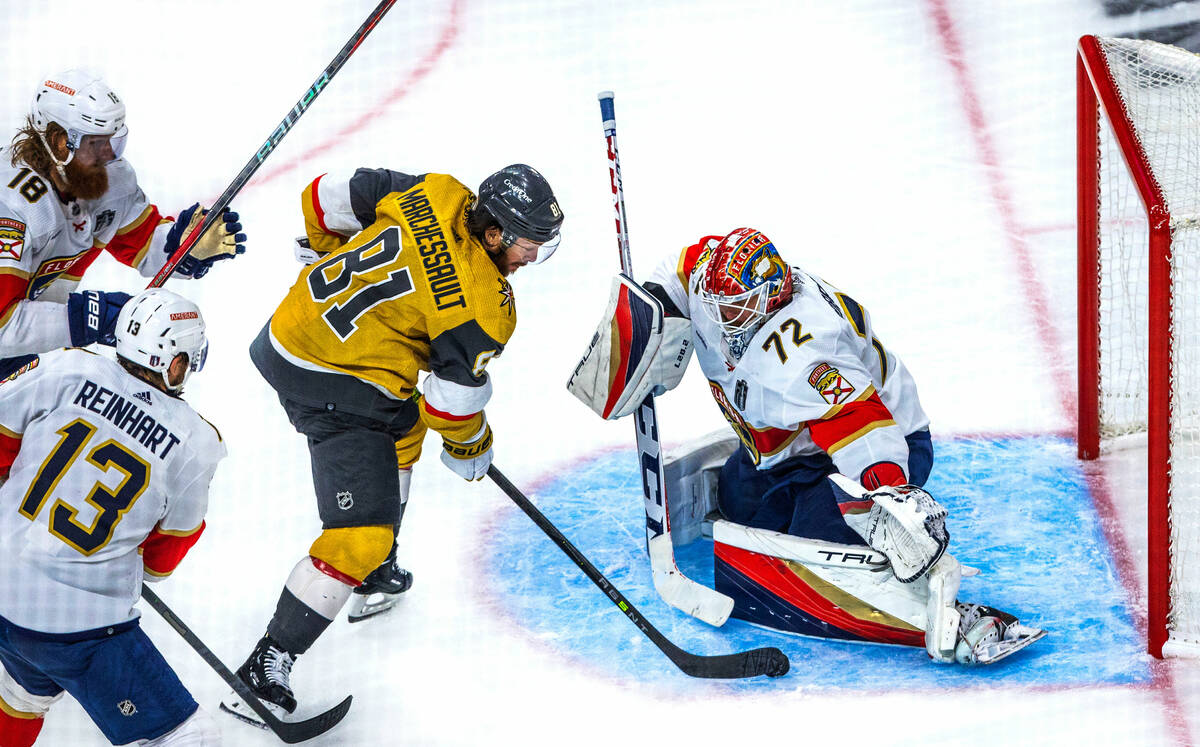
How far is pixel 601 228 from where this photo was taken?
201 inches

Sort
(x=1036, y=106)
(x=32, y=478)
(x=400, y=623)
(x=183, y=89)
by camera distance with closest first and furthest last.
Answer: (x=32, y=478)
(x=400, y=623)
(x=1036, y=106)
(x=183, y=89)

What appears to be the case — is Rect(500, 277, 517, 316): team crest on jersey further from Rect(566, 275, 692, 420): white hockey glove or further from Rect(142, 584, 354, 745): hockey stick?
Rect(142, 584, 354, 745): hockey stick

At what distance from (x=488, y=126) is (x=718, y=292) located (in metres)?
2.92

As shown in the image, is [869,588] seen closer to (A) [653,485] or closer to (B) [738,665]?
(B) [738,665]

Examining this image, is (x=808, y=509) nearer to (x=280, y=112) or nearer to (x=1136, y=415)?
(x=1136, y=415)

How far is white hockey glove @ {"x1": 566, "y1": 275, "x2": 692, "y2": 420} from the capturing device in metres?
3.25

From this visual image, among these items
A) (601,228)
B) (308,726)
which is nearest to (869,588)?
(308,726)

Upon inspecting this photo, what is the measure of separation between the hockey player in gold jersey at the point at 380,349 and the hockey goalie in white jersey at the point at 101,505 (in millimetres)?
349

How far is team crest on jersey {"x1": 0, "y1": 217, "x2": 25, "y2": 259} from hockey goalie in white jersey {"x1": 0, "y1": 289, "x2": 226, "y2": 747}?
755mm

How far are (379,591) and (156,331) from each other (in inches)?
44.0

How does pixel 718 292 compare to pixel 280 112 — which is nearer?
pixel 718 292

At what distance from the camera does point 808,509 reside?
3.28 meters

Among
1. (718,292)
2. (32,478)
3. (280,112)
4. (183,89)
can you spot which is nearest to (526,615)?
(718,292)

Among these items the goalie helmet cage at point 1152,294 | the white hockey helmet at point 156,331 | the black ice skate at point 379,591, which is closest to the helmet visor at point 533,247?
the white hockey helmet at point 156,331
